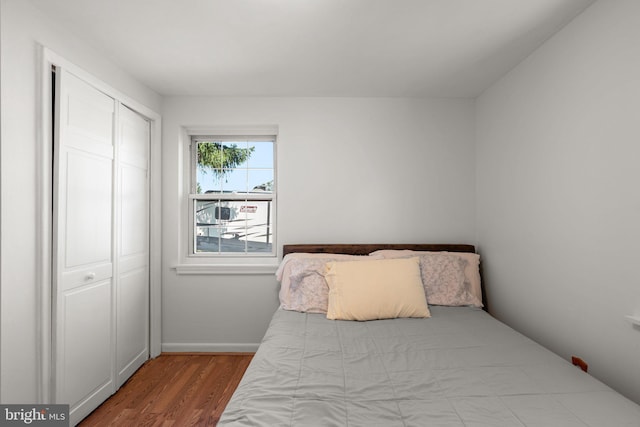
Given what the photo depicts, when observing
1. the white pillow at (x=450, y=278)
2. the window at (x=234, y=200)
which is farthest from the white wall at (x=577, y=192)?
the window at (x=234, y=200)

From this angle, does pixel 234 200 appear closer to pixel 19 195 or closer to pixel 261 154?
pixel 261 154

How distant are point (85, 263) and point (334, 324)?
161 centimetres

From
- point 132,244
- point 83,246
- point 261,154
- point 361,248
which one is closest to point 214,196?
point 261,154

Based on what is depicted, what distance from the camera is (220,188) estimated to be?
3.41 metres

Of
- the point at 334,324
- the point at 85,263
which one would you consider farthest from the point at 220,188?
the point at 334,324

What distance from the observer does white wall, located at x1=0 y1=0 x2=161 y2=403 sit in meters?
1.65

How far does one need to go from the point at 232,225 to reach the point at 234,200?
0.79 ft

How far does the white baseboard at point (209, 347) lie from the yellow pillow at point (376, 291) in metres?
1.16

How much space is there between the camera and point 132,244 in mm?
2793

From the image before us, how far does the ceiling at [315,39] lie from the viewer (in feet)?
6.03

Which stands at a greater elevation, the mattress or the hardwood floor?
the mattress

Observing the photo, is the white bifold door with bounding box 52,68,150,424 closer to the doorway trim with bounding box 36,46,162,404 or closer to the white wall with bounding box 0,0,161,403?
the doorway trim with bounding box 36,46,162,404

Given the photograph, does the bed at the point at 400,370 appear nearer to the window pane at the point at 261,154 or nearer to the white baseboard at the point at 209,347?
the white baseboard at the point at 209,347

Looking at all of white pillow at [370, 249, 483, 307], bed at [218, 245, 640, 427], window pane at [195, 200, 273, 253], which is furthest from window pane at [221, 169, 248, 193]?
white pillow at [370, 249, 483, 307]
